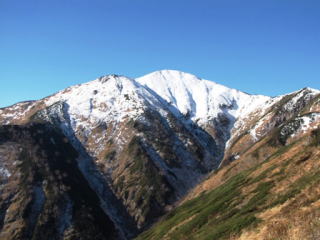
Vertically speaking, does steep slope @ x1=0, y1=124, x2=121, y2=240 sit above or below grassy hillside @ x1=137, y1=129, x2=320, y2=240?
above

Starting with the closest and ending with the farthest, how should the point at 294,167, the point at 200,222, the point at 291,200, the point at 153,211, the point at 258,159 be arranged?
1. the point at 291,200
2. the point at 294,167
3. the point at 200,222
4. the point at 258,159
5. the point at 153,211

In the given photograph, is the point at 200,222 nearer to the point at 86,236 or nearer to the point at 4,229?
the point at 86,236

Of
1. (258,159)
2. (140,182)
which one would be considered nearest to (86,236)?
(140,182)

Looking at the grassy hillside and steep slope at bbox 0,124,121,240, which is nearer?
the grassy hillside

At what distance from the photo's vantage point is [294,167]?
4862cm

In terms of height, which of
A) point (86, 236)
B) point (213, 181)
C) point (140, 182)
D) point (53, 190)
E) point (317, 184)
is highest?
point (53, 190)

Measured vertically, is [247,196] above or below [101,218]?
below

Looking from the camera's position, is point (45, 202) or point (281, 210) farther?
point (45, 202)

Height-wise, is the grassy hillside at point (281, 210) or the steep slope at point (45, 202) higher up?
the steep slope at point (45, 202)

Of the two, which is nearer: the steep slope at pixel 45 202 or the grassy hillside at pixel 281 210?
the grassy hillside at pixel 281 210

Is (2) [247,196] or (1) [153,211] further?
(1) [153,211]

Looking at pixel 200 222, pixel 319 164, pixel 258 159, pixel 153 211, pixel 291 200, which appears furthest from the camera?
pixel 153 211

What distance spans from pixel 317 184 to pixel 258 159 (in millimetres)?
129931

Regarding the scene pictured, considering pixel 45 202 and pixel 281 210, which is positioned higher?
pixel 45 202
